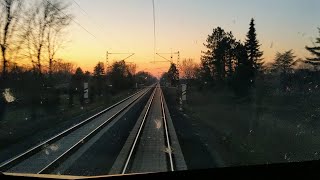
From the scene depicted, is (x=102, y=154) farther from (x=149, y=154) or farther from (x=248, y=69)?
(x=248, y=69)

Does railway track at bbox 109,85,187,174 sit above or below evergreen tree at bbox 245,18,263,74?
below

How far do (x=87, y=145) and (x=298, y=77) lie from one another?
3619 cm

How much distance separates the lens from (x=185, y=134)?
21.2 metres

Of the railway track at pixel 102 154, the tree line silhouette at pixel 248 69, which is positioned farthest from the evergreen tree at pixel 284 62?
the railway track at pixel 102 154

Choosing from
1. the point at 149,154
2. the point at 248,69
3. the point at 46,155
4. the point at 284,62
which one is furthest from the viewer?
the point at 284,62

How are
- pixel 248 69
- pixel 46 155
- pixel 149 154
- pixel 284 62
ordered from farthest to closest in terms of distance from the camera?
pixel 284 62
pixel 248 69
pixel 149 154
pixel 46 155

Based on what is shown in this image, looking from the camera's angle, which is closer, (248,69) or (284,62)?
(248,69)

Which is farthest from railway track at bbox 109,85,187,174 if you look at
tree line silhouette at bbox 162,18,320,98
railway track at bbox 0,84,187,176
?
tree line silhouette at bbox 162,18,320,98

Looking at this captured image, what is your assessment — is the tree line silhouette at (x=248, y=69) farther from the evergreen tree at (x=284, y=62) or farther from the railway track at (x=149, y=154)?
the railway track at (x=149, y=154)

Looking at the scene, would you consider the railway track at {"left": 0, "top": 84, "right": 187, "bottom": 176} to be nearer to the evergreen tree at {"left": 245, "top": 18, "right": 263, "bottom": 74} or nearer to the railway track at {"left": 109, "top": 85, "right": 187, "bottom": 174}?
the railway track at {"left": 109, "top": 85, "right": 187, "bottom": 174}

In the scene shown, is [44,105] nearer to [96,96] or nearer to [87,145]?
[87,145]

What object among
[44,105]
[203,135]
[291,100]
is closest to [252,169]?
[203,135]

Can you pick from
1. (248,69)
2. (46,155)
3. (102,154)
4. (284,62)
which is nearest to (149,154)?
(102,154)

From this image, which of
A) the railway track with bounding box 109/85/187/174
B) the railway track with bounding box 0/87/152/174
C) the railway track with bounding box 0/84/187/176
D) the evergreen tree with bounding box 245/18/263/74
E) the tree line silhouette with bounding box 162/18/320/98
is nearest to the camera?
the railway track with bounding box 0/87/152/174
